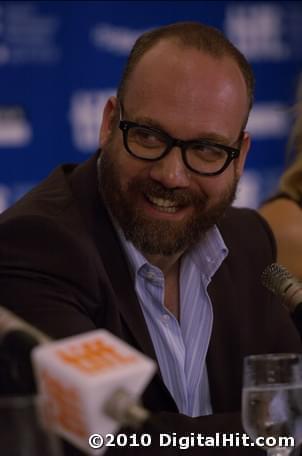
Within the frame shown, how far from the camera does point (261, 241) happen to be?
173 cm

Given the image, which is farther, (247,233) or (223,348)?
(247,233)

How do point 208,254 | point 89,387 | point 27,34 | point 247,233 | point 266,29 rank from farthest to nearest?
1. point 266,29
2. point 27,34
3. point 247,233
4. point 208,254
5. point 89,387

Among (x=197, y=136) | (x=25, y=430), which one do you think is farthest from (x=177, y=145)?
(x=25, y=430)

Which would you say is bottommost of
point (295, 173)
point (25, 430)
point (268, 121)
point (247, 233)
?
point (268, 121)

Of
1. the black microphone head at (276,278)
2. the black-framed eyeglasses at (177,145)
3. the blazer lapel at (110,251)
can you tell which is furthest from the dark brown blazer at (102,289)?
the black microphone head at (276,278)

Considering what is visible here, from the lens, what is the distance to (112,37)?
130 inches

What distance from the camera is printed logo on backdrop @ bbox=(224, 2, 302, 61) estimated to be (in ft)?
11.1

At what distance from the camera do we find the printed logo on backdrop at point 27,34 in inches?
124

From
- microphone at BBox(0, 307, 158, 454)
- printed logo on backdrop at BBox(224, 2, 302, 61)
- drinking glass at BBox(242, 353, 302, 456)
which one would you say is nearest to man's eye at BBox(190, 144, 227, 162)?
drinking glass at BBox(242, 353, 302, 456)

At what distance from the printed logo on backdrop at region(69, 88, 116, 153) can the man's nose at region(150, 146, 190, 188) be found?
191cm

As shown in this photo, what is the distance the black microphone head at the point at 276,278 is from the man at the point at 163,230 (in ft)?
0.76

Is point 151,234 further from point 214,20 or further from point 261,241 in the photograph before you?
point 214,20

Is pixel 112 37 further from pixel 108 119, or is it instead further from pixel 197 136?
pixel 197 136

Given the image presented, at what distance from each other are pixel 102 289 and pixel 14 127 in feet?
6.42
